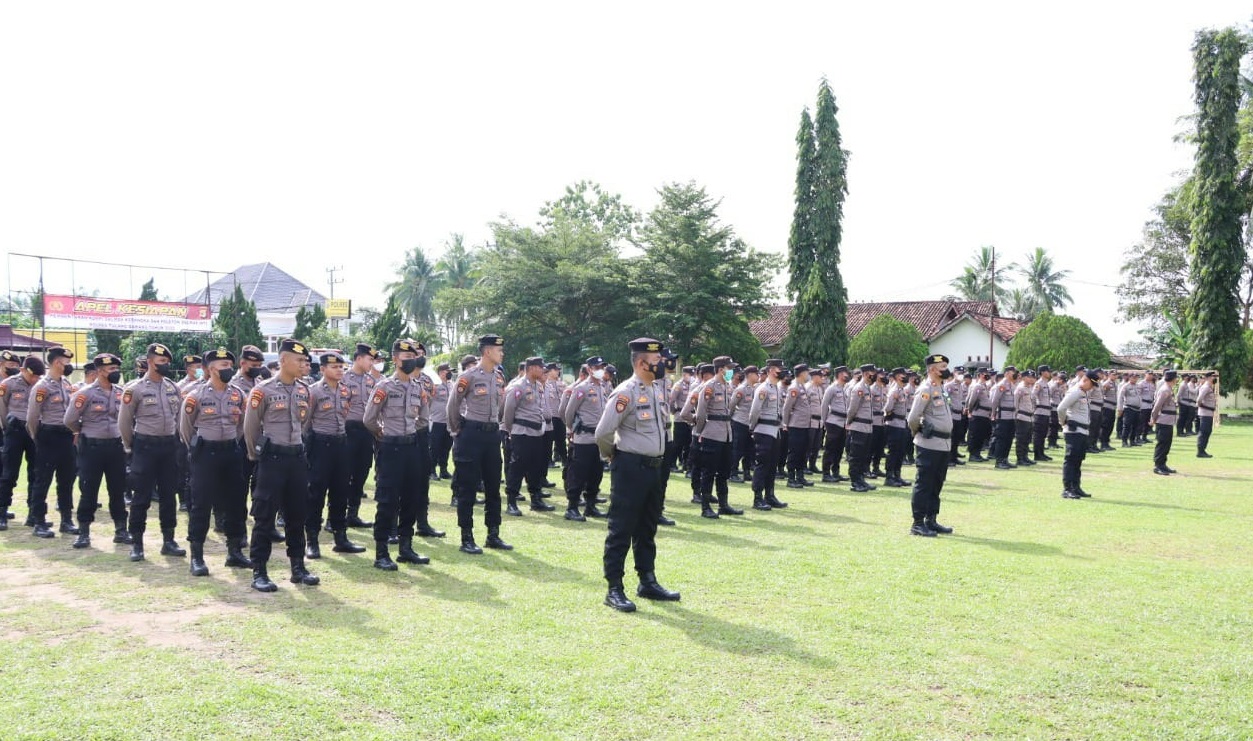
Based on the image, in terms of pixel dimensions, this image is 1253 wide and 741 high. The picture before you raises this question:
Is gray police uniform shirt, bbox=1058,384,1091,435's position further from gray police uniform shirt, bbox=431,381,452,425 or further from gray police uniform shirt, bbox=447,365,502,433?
gray police uniform shirt, bbox=431,381,452,425

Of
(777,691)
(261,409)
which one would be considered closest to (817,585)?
(777,691)

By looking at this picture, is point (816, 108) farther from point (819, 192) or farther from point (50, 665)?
point (50, 665)

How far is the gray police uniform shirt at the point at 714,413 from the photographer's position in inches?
447

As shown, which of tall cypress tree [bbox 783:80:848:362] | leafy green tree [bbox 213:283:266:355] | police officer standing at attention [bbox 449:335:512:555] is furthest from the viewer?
leafy green tree [bbox 213:283:266:355]

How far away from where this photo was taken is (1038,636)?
5867 millimetres

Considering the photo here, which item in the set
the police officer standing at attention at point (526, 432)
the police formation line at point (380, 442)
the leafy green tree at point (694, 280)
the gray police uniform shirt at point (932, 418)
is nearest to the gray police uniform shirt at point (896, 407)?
the police formation line at point (380, 442)

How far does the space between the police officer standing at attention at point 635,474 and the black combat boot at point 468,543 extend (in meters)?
2.08

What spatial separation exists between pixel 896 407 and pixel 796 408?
1.80 m

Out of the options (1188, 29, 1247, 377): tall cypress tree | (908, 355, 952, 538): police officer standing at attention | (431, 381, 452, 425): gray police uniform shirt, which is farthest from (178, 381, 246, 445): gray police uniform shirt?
(1188, 29, 1247, 377): tall cypress tree

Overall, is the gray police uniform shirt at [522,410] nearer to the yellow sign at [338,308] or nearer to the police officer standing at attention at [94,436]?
the police officer standing at attention at [94,436]

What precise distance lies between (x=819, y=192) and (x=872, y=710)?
33.2 meters

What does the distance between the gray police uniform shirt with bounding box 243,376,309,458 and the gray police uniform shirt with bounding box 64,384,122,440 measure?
2379mm

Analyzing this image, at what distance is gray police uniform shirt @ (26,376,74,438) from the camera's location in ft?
30.3

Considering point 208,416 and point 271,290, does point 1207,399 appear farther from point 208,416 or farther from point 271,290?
point 271,290
